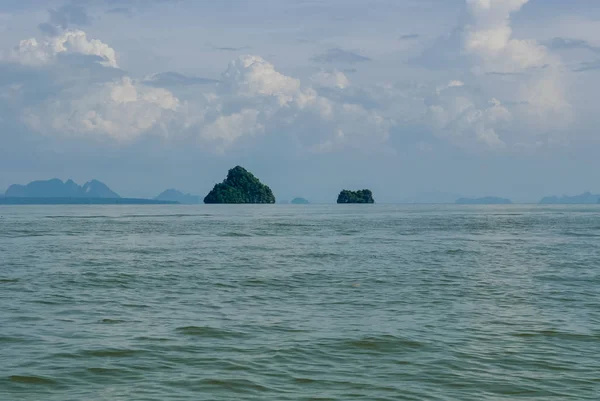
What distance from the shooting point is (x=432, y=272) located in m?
36.5

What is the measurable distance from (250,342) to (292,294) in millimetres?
9445

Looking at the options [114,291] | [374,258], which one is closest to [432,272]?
[374,258]

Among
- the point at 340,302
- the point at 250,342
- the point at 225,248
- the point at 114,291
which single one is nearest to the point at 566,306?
the point at 340,302

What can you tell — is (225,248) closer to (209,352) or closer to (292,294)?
(292,294)

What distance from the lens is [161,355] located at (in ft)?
56.2

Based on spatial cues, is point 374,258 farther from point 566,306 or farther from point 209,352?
point 209,352

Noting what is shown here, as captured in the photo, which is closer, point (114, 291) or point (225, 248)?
point (114, 291)

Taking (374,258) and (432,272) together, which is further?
(374,258)

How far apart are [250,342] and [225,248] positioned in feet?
118

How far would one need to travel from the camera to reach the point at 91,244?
190ft

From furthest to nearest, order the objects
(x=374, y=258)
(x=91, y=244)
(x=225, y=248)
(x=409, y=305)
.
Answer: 1. (x=91, y=244)
2. (x=225, y=248)
3. (x=374, y=258)
4. (x=409, y=305)

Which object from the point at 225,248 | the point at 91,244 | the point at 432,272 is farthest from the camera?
the point at 91,244

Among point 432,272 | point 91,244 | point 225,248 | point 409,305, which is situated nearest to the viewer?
point 409,305

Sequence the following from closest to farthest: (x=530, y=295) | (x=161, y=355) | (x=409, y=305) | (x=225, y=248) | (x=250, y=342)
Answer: (x=161, y=355) → (x=250, y=342) → (x=409, y=305) → (x=530, y=295) → (x=225, y=248)
